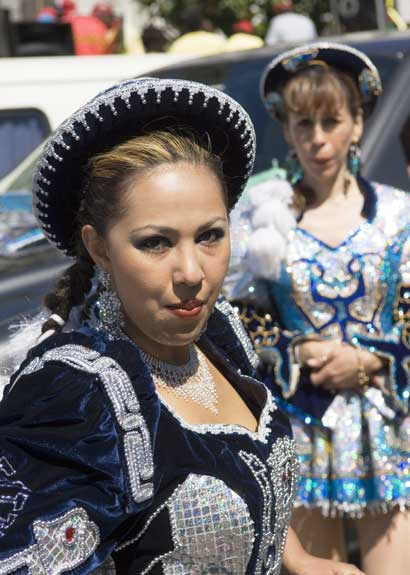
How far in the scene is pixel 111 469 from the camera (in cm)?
195

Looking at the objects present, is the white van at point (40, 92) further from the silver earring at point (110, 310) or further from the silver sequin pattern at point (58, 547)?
the silver sequin pattern at point (58, 547)

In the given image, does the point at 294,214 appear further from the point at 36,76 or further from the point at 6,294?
the point at 36,76

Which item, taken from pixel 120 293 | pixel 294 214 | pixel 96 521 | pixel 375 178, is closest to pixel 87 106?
pixel 120 293

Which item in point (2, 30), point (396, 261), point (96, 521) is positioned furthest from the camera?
point (2, 30)

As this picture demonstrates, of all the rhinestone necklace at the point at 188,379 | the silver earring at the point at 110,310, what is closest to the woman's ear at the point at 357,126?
the rhinestone necklace at the point at 188,379

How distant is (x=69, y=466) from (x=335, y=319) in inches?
75.8

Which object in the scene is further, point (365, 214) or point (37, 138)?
point (37, 138)

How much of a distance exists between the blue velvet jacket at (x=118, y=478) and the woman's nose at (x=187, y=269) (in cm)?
15

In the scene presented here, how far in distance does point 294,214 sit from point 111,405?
6.39 ft

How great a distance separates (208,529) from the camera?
2.07 metres

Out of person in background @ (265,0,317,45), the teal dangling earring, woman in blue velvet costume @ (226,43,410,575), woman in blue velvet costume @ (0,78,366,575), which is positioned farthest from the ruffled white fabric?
person in background @ (265,0,317,45)

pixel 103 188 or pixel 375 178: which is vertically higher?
pixel 103 188

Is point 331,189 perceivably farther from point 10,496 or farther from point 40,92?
point 40,92

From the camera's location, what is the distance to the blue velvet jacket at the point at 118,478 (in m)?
1.88
